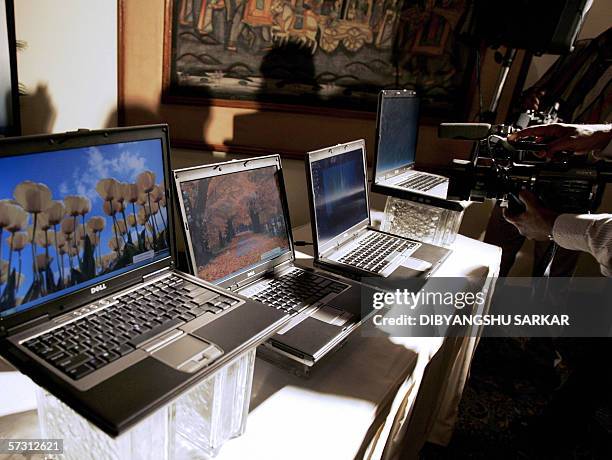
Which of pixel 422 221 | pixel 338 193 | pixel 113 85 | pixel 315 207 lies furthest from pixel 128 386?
pixel 113 85

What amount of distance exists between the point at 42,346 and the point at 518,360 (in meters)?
2.10

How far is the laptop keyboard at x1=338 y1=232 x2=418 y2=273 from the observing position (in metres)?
1.17

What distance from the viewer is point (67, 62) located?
193 centimetres

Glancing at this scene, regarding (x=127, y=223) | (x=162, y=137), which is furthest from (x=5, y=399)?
(x=162, y=137)

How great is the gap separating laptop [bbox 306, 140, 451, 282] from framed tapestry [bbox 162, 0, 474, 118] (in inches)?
24.3

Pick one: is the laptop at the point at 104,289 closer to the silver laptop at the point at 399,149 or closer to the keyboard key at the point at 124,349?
the keyboard key at the point at 124,349

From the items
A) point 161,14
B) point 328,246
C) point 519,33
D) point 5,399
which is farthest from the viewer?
point 161,14

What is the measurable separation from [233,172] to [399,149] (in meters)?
0.90

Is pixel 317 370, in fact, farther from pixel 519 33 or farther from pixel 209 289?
pixel 519 33

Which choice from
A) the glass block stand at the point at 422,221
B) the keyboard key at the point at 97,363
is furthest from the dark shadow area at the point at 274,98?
the keyboard key at the point at 97,363

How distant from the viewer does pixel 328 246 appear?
120 cm

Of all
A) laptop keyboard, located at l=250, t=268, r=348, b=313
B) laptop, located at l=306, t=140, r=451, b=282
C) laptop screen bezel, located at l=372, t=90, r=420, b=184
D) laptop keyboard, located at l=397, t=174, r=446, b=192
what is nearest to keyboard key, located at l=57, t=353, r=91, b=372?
laptop keyboard, located at l=250, t=268, r=348, b=313

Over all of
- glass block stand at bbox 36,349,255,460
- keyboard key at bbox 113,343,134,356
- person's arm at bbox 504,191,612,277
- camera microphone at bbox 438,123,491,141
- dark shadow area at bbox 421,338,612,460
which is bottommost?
dark shadow area at bbox 421,338,612,460

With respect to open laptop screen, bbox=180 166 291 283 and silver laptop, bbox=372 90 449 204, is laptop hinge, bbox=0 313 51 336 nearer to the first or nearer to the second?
open laptop screen, bbox=180 166 291 283
